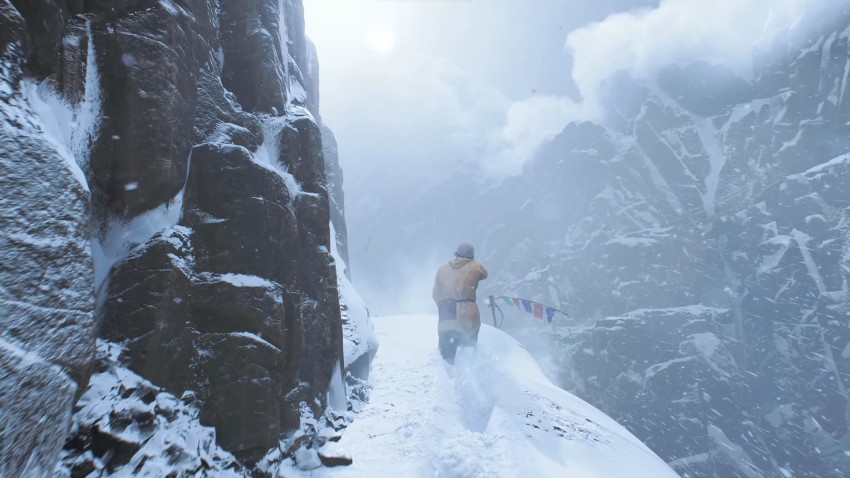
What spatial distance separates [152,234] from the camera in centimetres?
470

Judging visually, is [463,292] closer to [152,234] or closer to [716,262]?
[152,234]

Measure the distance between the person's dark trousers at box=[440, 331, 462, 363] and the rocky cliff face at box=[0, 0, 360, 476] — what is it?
3.73m

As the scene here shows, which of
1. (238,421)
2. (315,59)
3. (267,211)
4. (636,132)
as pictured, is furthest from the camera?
(636,132)

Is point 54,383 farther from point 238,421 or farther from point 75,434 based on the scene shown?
point 238,421

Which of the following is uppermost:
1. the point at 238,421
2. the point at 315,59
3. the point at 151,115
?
the point at 315,59

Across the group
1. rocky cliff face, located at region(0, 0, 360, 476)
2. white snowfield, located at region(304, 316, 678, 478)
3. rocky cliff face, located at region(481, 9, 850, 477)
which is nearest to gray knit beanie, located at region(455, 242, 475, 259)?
white snowfield, located at region(304, 316, 678, 478)

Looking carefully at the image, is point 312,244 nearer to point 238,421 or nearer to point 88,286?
point 238,421

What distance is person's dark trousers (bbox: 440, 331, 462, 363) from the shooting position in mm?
10281

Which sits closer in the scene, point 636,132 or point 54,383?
point 54,383

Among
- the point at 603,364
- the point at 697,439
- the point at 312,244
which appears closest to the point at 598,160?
the point at 603,364

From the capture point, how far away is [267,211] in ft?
19.4

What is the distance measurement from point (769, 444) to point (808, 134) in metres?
99.1

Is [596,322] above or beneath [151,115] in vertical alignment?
beneath

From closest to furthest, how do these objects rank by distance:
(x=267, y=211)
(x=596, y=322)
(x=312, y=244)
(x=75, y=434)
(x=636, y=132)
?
(x=75, y=434)
(x=267, y=211)
(x=312, y=244)
(x=596, y=322)
(x=636, y=132)
